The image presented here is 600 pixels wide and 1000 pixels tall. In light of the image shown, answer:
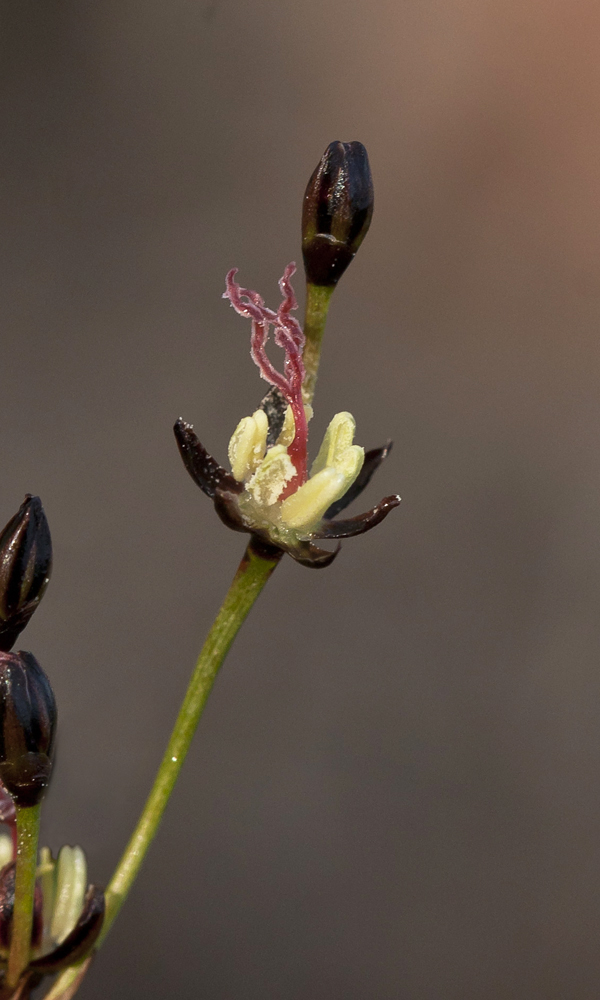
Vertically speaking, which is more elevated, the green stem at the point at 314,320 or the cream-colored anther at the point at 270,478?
the green stem at the point at 314,320

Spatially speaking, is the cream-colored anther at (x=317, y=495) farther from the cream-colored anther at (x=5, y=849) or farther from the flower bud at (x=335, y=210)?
the cream-colored anther at (x=5, y=849)

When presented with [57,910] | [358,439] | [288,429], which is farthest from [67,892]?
[358,439]

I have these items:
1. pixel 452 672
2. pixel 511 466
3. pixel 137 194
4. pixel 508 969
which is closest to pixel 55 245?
pixel 137 194

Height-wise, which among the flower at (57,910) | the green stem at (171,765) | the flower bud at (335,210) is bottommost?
the flower at (57,910)

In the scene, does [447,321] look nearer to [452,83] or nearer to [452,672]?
[452,83]

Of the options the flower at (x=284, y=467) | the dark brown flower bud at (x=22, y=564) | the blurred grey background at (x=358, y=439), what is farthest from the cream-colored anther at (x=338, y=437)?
the blurred grey background at (x=358, y=439)

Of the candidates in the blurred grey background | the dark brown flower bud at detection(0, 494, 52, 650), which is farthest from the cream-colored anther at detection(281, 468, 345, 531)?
the blurred grey background
